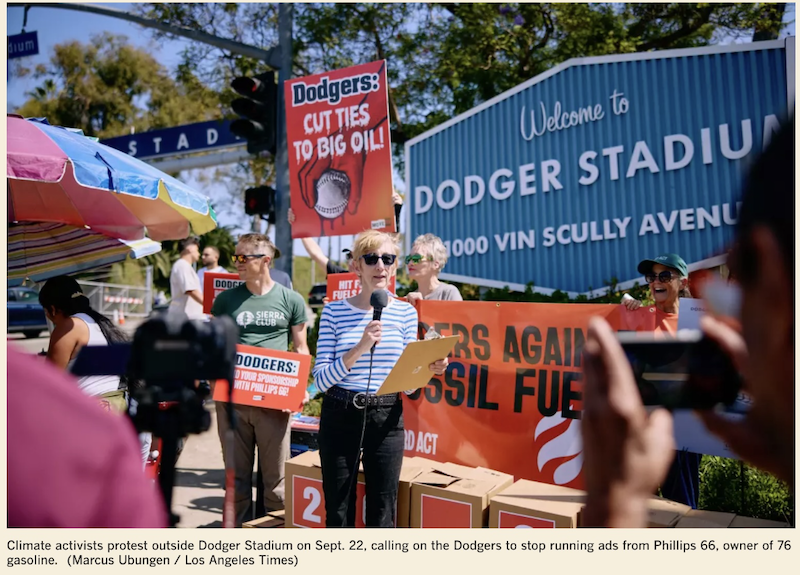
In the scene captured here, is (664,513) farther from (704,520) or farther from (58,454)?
(58,454)

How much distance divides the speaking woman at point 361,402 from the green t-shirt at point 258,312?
1.27 meters

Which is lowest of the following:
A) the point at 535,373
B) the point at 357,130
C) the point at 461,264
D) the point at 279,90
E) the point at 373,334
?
the point at 535,373

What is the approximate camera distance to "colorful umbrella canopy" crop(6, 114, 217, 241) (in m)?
3.63

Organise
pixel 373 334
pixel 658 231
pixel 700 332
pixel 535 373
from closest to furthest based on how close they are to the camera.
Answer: pixel 700 332, pixel 373 334, pixel 535 373, pixel 658 231

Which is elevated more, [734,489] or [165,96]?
[165,96]

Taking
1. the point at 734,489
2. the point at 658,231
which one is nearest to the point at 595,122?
the point at 658,231

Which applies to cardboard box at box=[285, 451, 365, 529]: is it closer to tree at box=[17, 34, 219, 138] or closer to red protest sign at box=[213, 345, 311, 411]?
red protest sign at box=[213, 345, 311, 411]

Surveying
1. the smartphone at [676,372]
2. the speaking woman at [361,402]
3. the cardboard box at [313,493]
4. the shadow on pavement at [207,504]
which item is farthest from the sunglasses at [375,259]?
the shadow on pavement at [207,504]

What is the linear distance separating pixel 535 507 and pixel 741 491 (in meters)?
1.54

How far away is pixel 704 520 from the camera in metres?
3.25

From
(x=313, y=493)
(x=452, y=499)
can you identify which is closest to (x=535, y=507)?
(x=452, y=499)

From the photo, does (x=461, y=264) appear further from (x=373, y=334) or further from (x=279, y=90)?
(x=373, y=334)

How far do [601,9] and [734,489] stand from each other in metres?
9.80

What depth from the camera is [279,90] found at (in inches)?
307
